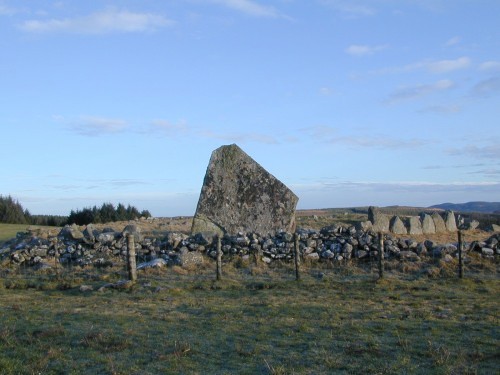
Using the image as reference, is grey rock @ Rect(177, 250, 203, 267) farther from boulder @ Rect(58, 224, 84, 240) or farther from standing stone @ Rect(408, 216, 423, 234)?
standing stone @ Rect(408, 216, 423, 234)

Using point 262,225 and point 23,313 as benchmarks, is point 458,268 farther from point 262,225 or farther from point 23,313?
point 23,313

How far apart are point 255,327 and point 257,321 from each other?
17.6 inches

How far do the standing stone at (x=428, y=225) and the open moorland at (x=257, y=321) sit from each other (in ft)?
24.4

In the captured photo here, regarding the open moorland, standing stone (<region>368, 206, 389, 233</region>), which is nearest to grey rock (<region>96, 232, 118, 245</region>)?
the open moorland

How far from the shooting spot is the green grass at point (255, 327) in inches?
267

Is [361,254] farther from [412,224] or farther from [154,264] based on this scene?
[412,224]

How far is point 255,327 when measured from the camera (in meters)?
8.76

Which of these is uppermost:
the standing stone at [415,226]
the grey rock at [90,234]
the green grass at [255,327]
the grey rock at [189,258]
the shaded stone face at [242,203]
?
the shaded stone face at [242,203]

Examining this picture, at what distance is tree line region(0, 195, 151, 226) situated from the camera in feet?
119

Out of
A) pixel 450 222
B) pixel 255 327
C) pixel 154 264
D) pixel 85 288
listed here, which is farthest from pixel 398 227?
pixel 255 327

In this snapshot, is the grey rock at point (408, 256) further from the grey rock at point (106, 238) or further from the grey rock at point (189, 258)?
the grey rock at point (106, 238)

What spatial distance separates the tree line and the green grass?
22074 mm

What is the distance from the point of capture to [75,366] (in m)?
6.80

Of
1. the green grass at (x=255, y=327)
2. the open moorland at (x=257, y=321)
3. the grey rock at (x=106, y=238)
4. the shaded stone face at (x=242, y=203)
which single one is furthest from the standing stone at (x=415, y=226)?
the grey rock at (x=106, y=238)
